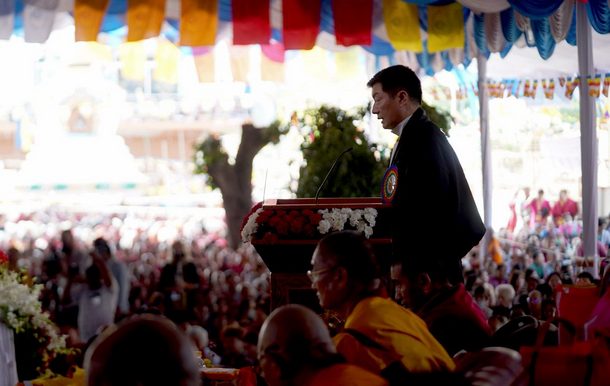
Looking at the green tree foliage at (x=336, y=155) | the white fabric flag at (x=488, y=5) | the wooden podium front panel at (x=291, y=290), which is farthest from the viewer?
the green tree foliage at (x=336, y=155)

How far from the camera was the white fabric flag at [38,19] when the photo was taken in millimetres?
13406

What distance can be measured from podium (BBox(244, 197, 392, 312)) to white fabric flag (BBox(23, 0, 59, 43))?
383 inches

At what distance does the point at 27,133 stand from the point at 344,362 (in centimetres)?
4310

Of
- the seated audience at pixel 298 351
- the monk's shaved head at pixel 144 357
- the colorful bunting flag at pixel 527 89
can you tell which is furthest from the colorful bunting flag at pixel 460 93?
the monk's shaved head at pixel 144 357

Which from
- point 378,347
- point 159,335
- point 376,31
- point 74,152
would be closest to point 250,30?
point 376,31

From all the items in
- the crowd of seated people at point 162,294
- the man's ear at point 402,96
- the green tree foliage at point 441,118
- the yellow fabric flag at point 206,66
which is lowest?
the crowd of seated people at point 162,294

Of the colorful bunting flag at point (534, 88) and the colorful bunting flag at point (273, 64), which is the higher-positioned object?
the colorful bunting flag at point (273, 64)

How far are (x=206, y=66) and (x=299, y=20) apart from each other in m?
3.34

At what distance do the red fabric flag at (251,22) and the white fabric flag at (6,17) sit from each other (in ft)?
8.84

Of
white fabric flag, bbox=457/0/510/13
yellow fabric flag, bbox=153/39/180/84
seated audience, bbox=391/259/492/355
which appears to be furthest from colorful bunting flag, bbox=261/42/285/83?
seated audience, bbox=391/259/492/355

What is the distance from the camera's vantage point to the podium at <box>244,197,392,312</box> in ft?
14.0

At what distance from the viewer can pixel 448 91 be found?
18.3 meters

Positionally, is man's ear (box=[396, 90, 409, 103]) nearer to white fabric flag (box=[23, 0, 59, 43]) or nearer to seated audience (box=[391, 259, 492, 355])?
seated audience (box=[391, 259, 492, 355])

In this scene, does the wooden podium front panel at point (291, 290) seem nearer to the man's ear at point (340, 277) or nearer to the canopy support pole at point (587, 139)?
the man's ear at point (340, 277)
